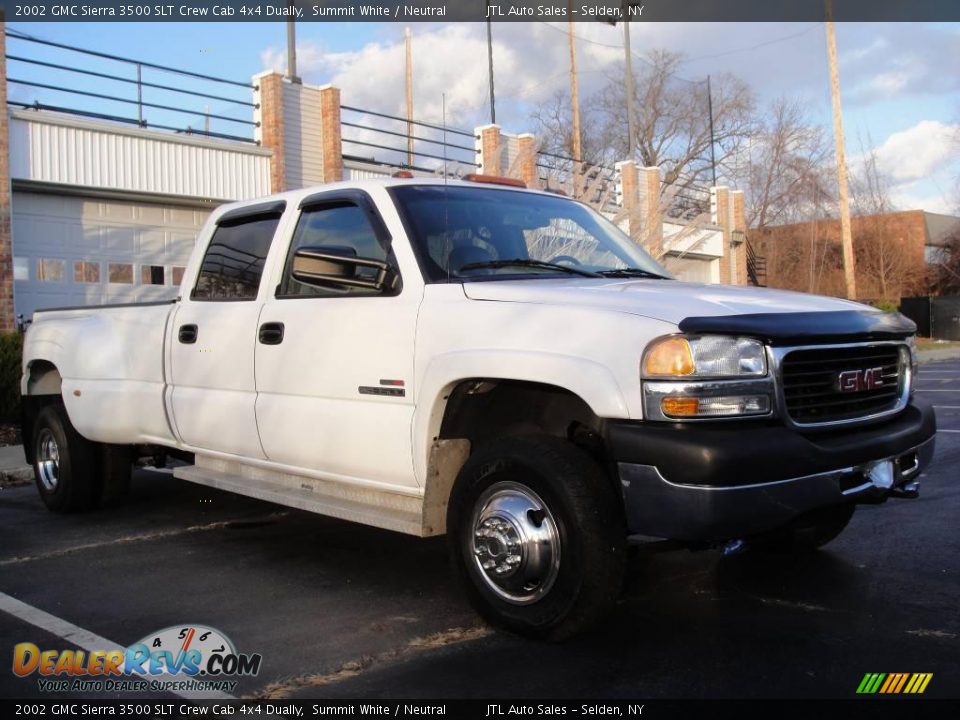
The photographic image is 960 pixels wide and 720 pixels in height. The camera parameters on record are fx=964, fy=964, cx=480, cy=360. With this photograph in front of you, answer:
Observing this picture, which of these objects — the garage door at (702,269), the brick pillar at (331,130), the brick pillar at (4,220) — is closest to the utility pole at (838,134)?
the garage door at (702,269)

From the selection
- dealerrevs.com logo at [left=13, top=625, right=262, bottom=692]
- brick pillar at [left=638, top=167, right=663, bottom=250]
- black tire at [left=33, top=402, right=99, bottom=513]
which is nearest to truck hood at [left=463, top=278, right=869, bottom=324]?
dealerrevs.com logo at [left=13, top=625, right=262, bottom=692]

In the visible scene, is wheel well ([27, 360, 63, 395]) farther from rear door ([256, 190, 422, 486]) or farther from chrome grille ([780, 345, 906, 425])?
chrome grille ([780, 345, 906, 425])

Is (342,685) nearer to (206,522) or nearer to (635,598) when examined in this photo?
(635,598)

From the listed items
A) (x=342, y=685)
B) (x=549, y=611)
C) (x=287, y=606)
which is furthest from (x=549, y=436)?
(x=287, y=606)

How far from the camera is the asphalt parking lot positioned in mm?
3682

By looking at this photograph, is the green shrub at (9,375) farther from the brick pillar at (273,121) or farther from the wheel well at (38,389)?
the brick pillar at (273,121)

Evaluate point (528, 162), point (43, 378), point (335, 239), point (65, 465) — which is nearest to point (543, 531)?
point (335, 239)

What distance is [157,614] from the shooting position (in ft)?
15.2

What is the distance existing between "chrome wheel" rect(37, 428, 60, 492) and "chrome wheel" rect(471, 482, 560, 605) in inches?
172

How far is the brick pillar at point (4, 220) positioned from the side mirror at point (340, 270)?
497 inches

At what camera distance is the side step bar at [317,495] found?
456 cm

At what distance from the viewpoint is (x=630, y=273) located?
513 centimetres

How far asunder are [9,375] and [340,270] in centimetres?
899

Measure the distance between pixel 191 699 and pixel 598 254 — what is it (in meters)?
3.08
